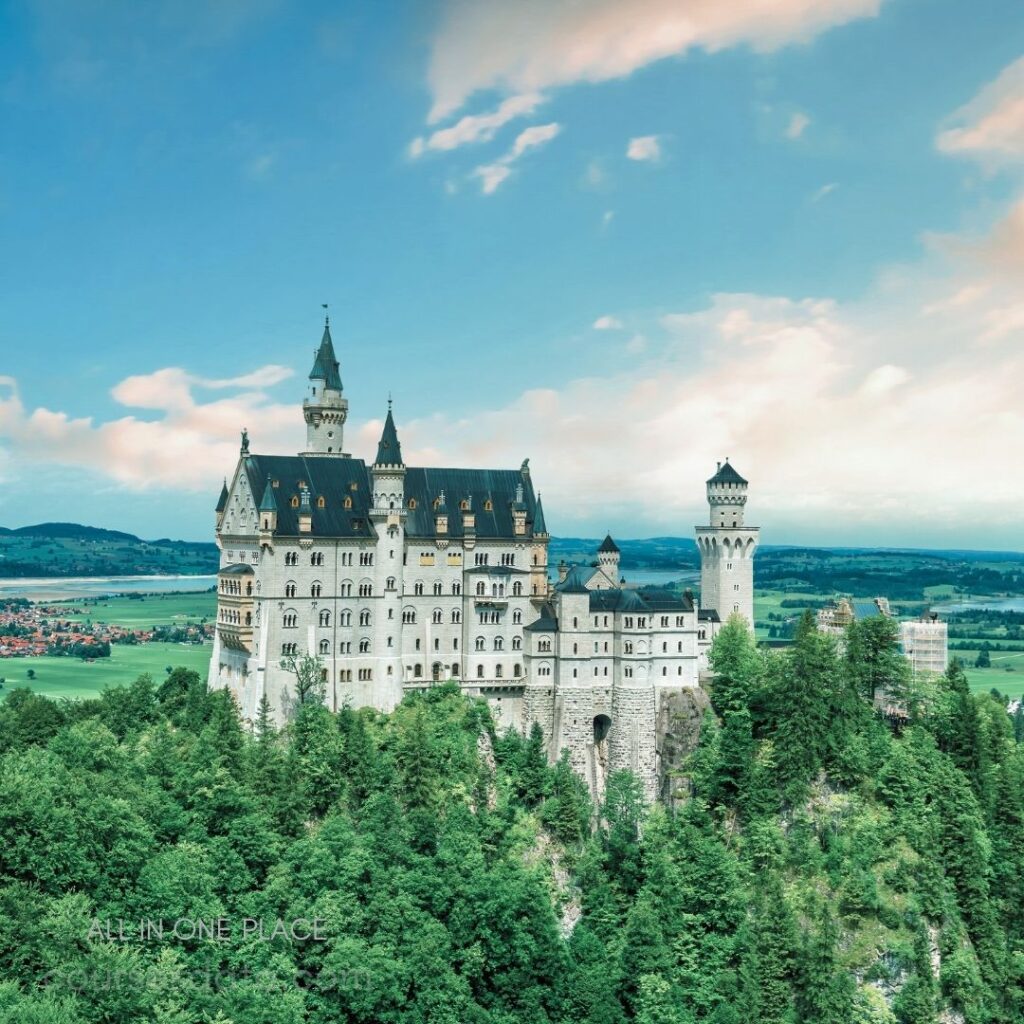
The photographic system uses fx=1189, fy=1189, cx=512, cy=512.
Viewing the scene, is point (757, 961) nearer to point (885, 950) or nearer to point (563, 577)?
point (885, 950)

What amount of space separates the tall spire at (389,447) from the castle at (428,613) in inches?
4.4

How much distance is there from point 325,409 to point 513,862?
41.3m

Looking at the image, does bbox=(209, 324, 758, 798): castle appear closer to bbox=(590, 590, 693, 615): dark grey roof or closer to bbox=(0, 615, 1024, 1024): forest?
bbox=(590, 590, 693, 615): dark grey roof

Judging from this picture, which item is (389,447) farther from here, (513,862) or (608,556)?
(513,862)

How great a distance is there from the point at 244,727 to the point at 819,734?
1662 inches

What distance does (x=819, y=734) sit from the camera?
86.8 m

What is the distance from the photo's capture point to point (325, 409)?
101 m

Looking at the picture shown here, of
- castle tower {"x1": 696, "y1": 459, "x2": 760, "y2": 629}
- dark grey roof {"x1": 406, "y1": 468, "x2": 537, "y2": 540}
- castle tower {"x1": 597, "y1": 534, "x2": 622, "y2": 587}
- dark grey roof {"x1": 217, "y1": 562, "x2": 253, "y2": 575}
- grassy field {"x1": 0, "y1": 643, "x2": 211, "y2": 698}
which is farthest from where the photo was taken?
grassy field {"x1": 0, "y1": 643, "x2": 211, "y2": 698}

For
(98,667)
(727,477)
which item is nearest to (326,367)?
(727,477)

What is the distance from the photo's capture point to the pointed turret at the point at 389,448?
92.4 metres

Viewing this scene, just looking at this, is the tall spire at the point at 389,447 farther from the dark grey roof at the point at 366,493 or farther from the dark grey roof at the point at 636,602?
the dark grey roof at the point at 636,602

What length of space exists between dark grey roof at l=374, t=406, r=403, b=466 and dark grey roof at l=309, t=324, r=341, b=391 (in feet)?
30.8

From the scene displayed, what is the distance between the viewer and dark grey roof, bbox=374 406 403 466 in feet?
303

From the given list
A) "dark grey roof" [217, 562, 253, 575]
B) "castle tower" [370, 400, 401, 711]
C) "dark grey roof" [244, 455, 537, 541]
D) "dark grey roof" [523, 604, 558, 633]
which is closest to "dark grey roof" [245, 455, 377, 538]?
"dark grey roof" [244, 455, 537, 541]
